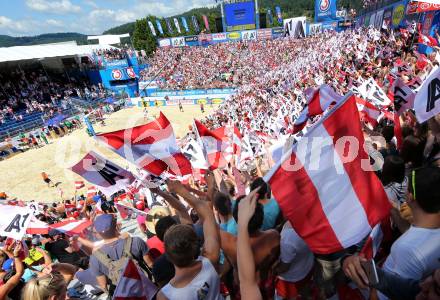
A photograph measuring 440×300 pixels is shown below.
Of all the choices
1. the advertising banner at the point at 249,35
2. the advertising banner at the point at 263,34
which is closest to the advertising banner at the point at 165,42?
the advertising banner at the point at 249,35

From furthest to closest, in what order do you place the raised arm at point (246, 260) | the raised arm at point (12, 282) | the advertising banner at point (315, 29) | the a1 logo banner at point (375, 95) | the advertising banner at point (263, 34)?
1. the advertising banner at point (263, 34)
2. the advertising banner at point (315, 29)
3. the a1 logo banner at point (375, 95)
4. the raised arm at point (12, 282)
5. the raised arm at point (246, 260)

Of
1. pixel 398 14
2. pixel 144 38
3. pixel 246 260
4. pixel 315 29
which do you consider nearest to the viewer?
pixel 246 260

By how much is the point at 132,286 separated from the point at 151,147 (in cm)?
221

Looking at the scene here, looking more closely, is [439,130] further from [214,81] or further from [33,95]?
[33,95]

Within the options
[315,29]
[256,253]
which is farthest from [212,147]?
[315,29]

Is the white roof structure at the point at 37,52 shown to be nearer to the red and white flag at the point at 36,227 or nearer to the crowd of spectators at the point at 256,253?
the red and white flag at the point at 36,227

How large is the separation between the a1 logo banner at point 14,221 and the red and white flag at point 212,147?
2840 mm

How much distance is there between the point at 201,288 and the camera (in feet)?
7.42

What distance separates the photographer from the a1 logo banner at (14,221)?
15.1ft

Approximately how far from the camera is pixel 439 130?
3848 millimetres

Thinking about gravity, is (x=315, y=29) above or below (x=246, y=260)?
below

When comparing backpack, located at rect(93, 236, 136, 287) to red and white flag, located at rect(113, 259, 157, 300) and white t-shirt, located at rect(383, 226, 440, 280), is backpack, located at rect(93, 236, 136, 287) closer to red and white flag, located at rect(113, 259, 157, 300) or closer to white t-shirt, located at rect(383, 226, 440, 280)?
red and white flag, located at rect(113, 259, 157, 300)

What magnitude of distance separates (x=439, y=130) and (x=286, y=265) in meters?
2.64

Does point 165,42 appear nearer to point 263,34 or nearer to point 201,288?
point 263,34
